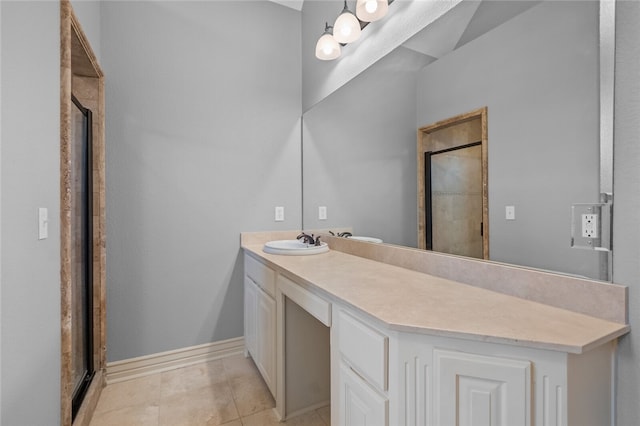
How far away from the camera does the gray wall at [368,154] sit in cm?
152

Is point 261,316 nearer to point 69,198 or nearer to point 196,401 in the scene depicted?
point 196,401

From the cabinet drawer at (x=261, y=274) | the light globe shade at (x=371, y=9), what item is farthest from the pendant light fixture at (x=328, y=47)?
the cabinet drawer at (x=261, y=274)

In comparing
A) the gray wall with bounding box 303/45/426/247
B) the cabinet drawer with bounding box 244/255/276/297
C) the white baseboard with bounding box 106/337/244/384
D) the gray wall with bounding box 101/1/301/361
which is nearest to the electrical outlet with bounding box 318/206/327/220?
the gray wall with bounding box 303/45/426/247

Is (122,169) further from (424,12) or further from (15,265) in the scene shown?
(424,12)

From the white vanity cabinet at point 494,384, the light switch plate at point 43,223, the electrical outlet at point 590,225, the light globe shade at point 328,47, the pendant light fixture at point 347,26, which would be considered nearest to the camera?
the white vanity cabinet at point 494,384

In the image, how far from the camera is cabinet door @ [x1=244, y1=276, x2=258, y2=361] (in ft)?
6.71

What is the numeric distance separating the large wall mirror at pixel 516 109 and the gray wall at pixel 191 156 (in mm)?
1133

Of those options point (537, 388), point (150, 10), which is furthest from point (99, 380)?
point (150, 10)

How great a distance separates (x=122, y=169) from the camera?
208 centimetres

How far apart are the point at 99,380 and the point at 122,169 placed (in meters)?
→ 1.33

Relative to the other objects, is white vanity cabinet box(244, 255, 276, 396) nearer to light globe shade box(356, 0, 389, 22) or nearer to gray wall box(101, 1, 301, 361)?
gray wall box(101, 1, 301, 361)

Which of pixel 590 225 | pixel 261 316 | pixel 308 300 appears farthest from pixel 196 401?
pixel 590 225

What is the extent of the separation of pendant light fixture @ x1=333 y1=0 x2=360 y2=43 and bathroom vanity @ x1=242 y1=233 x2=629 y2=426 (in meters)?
1.45

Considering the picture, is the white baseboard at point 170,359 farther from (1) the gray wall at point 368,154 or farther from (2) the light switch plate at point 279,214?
(1) the gray wall at point 368,154
